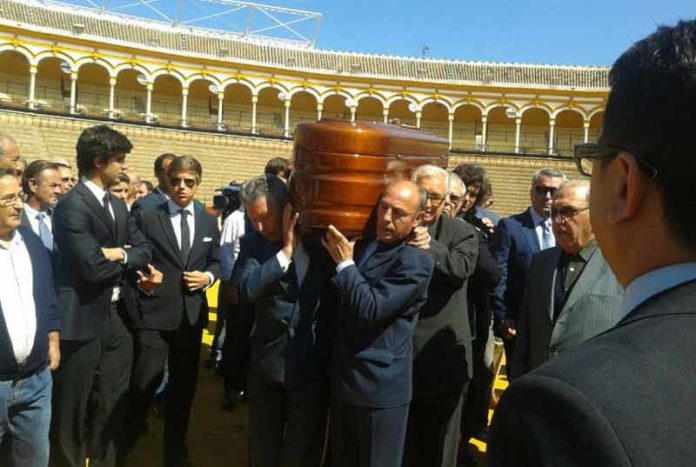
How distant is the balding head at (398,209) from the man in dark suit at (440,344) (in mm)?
383

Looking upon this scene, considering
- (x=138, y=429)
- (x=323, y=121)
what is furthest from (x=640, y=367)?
(x=138, y=429)

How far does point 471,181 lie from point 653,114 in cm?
463

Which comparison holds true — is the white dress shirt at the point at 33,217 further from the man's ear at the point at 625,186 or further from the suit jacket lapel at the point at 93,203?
the man's ear at the point at 625,186

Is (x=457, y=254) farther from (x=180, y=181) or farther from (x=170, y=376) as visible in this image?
(x=170, y=376)

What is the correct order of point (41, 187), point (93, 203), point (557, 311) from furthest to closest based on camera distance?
point (41, 187) → point (93, 203) → point (557, 311)

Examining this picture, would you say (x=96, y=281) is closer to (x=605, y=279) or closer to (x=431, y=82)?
(x=605, y=279)

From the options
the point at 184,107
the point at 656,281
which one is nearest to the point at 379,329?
the point at 656,281

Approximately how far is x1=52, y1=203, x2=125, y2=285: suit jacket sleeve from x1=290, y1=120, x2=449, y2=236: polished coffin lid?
144cm

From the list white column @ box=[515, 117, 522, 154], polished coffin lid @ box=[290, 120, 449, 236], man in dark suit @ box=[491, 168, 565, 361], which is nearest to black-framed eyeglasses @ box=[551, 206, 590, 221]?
polished coffin lid @ box=[290, 120, 449, 236]

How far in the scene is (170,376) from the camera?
424 cm

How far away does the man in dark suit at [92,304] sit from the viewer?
3697 mm

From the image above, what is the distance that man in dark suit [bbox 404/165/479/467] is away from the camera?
11.5 feet

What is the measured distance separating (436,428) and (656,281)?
121 inches

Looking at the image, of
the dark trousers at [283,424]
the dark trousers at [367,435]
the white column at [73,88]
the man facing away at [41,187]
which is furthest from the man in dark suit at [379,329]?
the white column at [73,88]
